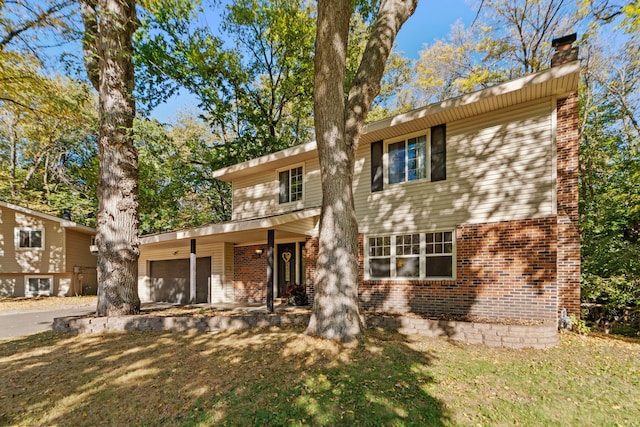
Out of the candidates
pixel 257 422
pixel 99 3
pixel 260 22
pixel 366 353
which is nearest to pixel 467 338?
pixel 366 353

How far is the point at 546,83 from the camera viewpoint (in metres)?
6.85

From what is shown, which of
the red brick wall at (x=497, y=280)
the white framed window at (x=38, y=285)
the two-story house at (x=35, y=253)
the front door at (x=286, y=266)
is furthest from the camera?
the white framed window at (x=38, y=285)

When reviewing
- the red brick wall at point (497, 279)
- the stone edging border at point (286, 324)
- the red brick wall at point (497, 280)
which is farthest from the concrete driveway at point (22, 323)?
the red brick wall at point (497, 279)

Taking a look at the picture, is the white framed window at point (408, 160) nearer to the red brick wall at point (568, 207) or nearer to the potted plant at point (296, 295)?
the red brick wall at point (568, 207)

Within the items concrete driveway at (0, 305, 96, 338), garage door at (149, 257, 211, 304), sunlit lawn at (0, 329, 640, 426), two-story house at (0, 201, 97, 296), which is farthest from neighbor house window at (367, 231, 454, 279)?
two-story house at (0, 201, 97, 296)

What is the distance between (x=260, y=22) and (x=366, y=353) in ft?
56.7

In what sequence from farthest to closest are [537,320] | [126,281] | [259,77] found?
[259,77], [126,281], [537,320]

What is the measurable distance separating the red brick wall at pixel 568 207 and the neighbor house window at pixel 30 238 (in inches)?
920

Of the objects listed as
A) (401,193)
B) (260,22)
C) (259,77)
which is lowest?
(401,193)

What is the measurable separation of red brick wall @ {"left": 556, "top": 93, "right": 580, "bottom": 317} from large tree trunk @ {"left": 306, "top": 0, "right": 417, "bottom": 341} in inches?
167

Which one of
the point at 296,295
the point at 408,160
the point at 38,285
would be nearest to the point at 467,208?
the point at 408,160

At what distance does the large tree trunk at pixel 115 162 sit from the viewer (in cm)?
805

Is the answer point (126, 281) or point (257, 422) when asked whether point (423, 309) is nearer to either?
point (257, 422)

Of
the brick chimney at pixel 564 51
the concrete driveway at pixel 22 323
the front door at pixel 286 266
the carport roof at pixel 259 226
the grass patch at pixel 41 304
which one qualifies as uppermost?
the brick chimney at pixel 564 51
